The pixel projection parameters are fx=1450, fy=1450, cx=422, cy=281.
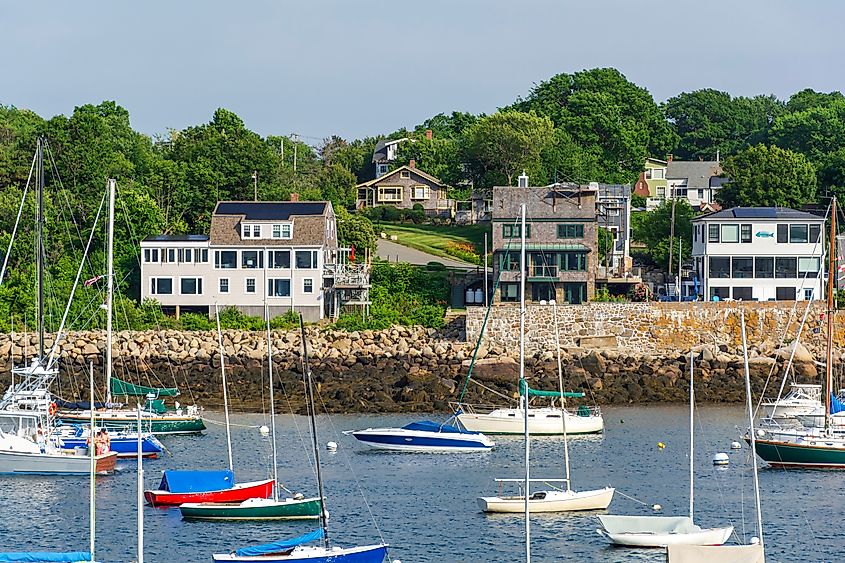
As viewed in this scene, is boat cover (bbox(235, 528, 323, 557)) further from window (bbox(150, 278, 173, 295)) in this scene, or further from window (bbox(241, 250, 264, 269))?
window (bbox(150, 278, 173, 295))

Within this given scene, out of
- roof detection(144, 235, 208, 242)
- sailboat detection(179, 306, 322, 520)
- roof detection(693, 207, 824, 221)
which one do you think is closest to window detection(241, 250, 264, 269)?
roof detection(144, 235, 208, 242)

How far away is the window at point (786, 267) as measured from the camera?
80875 mm

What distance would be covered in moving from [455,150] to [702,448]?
66.9 metres

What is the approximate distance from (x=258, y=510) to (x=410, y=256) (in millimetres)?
54173

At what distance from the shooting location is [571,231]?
81312 mm

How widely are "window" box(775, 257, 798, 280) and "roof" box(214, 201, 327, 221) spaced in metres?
26.2

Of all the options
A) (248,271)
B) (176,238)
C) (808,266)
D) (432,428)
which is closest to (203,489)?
(432,428)

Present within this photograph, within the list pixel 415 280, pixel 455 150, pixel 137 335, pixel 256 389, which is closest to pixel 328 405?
pixel 256 389

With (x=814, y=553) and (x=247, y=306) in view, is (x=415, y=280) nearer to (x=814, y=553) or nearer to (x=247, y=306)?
(x=247, y=306)

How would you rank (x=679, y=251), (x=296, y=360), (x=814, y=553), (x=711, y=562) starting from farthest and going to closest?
(x=679, y=251) → (x=296, y=360) → (x=814, y=553) → (x=711, y=562)

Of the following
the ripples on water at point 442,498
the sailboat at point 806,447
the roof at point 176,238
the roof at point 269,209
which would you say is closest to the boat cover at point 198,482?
the ripples on water at point 442,498

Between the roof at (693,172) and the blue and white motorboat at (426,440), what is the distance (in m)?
73.4

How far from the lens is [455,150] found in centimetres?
12019

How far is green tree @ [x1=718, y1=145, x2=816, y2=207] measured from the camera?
99.2 meters
